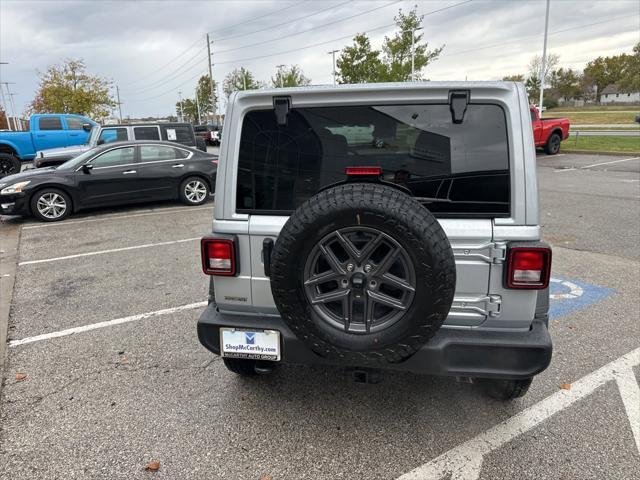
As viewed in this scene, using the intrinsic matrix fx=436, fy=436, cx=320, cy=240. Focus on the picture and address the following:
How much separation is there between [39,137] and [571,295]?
668 inches

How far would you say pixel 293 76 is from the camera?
1889 inches

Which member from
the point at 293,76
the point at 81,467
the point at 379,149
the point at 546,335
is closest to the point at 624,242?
the point at 546,335

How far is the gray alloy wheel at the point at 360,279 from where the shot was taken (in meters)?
2.09

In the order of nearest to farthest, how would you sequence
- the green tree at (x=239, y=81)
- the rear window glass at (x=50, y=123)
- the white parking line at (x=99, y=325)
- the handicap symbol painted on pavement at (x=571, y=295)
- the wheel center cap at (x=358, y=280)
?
the wheel center cap at (x=358, y=280), the white parking line at (x=99, y=325), the handicap symbol painted on pavement at (x=571, y=295), the rear window glass at (x=50, y=123), the green tree at (x=239, y=81)

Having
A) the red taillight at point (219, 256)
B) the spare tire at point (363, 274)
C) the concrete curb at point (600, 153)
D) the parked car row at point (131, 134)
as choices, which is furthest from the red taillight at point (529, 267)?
the concrete curb at point (600, 153)

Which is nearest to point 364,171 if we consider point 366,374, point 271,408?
point 366,374

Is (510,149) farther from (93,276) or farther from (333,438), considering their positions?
(93,276)

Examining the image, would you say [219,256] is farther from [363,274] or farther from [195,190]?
[195,190]

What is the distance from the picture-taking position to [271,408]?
2.82m

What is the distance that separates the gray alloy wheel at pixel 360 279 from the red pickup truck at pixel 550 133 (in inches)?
681

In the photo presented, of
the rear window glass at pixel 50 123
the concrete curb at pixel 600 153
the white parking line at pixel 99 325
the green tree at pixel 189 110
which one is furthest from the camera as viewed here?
the green tree at pixel 189 110

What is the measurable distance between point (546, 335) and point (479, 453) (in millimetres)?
748

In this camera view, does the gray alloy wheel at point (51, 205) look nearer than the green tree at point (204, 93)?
Yes

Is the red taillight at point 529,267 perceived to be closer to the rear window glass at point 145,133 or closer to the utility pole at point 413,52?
the rear window glass at point 145,133
